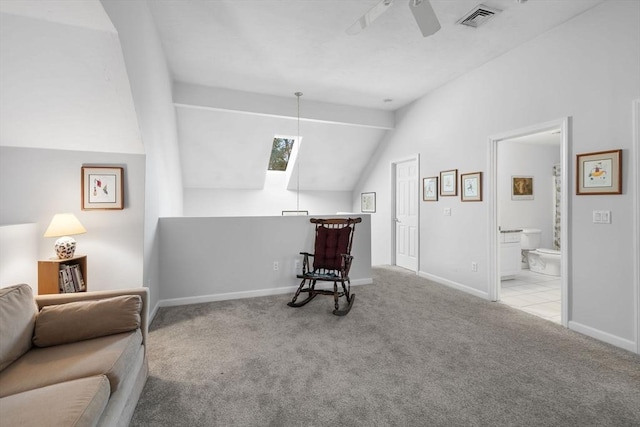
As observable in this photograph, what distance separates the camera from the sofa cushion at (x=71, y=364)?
51.2 inches

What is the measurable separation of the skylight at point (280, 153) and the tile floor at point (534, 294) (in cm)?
467

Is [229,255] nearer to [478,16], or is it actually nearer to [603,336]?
[478,16]

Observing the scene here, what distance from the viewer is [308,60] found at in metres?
3.67

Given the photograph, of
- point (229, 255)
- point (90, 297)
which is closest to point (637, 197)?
point (229, 255)

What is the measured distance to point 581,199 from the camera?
2.78 metres

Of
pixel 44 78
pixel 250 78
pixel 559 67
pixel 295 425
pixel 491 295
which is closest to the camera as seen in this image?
pixel 295 425

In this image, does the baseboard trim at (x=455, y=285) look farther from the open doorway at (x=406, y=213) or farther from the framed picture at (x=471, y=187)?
the framed picture at (x=471, y=187)

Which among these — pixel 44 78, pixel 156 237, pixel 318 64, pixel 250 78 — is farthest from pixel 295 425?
pixel 250 78

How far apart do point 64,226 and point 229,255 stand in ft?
5.34

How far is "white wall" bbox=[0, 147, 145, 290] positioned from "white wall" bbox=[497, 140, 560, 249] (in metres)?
5.84

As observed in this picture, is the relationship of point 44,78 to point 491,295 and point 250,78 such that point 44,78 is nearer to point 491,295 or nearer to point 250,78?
point 250,78

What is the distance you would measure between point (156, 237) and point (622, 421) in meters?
3.94

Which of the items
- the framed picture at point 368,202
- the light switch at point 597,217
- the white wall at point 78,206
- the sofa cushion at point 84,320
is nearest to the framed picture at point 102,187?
the white wall at point 78,206

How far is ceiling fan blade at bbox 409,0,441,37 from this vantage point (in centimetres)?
213
